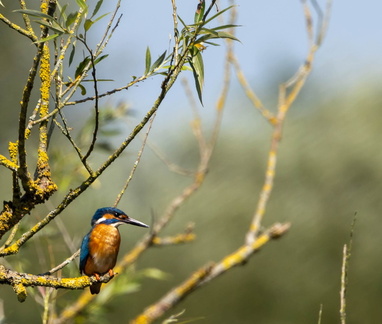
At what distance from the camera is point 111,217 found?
3.18 metres

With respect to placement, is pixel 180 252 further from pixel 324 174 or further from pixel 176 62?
pixel 176 62

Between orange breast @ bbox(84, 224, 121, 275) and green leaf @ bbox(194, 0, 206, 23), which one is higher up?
green leaf @ bbox(194, 0, 206, 23)

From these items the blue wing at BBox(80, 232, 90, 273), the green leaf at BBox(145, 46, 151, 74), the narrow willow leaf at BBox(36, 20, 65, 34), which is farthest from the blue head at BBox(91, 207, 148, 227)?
the narrow willow leaf at BBox(36, 20, 65, 34)

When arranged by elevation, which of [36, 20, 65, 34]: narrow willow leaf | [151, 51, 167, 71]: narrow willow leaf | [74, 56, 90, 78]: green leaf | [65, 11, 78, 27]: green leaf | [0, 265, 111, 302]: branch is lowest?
[0, 265, 111, 302]: branch

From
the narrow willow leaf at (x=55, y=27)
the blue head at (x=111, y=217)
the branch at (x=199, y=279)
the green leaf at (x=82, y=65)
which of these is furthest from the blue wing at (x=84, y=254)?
the narrow willow leaf at (x=55, y=27)

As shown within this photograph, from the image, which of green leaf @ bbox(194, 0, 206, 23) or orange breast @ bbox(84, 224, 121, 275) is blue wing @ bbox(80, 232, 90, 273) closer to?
orange breast @ bbox(84, 224, 121, 275)

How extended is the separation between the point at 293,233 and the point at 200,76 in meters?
14.0

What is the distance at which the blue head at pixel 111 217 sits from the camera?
3076mm

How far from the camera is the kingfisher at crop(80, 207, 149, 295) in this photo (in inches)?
120

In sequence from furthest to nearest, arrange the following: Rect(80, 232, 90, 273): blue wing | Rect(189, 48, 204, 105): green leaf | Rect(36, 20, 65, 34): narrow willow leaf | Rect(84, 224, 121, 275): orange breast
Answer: Rect(80, 232, 90, 273): blue wing, Rect(84, 224, 121, 275): orange breast, Rect(189, 48, 204, 105): green leaf, Rect(36, 20, 65, 34): narrow willow leaf

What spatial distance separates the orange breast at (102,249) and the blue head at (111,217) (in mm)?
27

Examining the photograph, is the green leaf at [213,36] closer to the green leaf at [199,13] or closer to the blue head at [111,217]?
the green leaf at [199,13]

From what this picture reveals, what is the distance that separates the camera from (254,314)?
1553 cm

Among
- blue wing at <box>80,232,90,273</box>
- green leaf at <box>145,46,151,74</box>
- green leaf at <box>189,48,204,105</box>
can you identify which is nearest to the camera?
green leaf at <box>189,48,204,105</box>
